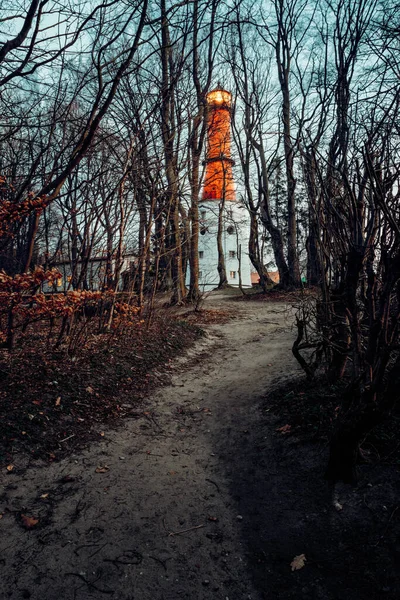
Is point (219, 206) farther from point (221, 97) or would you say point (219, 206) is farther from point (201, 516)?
point (201, 516)

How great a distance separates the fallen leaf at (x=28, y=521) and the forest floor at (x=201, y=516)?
0.01 metres

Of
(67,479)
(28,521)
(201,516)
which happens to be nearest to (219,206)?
(67,479)

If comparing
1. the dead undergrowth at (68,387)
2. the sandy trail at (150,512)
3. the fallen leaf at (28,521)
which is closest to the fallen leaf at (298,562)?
the sandy trail at (150,512)

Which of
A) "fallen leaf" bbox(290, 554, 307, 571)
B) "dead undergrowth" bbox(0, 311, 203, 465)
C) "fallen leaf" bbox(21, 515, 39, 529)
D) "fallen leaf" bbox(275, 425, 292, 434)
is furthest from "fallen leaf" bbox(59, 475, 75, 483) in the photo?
"fallen leaf" bbox(275, 425, 292, 434)

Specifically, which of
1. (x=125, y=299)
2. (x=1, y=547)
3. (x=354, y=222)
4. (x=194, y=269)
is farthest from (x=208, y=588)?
(x=194, y=269)

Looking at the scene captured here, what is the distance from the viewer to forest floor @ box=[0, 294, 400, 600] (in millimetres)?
2684

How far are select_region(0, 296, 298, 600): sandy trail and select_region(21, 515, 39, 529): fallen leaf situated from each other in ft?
0.15

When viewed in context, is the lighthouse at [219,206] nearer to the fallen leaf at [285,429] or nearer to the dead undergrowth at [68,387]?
the dead undergrowth at [68,387]

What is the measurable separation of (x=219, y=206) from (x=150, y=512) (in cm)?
2049

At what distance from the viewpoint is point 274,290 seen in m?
18.4

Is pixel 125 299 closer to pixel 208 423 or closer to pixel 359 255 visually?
pixel 208 423

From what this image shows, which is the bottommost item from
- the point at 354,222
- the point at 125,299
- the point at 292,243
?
the point at 125,299

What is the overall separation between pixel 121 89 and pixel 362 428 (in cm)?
1191

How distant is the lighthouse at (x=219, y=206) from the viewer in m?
16.5
